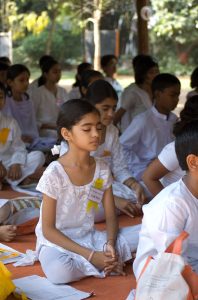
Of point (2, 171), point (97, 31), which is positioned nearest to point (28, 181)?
point (2, 171)

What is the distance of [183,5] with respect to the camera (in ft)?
45.7

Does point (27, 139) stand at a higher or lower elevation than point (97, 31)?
lower

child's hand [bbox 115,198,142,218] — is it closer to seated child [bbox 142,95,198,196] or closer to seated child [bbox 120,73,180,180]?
seated child [bbox 142,95,198,196]

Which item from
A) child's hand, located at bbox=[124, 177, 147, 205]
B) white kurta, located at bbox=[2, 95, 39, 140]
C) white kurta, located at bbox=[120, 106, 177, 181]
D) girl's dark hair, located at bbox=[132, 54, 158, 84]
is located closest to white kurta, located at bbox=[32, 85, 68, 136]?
white kurta, located at bbox=[2, 95, 39, 140]

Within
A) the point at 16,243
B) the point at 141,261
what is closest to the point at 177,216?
the point at 141,261

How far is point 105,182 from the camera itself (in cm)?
273

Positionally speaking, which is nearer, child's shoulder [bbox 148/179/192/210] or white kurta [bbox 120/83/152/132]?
child's shoulder [bbox 148/179/192/210]

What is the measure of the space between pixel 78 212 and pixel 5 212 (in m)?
0.67

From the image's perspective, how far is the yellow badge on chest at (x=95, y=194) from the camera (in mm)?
2697

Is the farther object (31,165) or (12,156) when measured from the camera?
(31,165)

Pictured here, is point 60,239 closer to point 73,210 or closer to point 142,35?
point 73,210

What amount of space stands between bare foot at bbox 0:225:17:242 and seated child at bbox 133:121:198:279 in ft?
3.39

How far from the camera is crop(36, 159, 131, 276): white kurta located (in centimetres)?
259

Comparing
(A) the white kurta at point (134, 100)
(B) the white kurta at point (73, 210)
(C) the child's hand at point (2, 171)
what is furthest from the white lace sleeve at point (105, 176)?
(A) the white kurta at point (134, 100)
